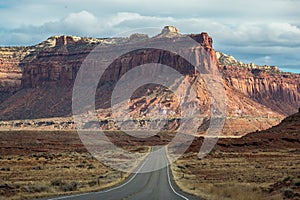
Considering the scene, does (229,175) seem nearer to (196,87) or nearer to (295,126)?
(295,126)

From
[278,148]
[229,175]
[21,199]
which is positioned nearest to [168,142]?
[278,148]

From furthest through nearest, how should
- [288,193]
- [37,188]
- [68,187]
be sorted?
[68,187], [37,188], [288,193]

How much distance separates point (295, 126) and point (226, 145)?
58.3 feet

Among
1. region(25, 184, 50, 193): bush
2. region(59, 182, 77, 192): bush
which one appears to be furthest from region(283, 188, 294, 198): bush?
region(25, 184, 50, 193): bush

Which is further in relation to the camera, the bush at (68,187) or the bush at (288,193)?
the bush at (68,187)

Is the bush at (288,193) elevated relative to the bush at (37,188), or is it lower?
elevated

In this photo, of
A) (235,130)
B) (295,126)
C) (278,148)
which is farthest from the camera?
(235,130)

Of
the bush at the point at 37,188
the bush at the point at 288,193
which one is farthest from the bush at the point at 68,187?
the bush at the point at 288,193

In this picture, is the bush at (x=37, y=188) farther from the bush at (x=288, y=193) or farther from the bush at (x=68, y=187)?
the bush at (x=288, y=193)

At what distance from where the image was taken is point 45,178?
133 ft

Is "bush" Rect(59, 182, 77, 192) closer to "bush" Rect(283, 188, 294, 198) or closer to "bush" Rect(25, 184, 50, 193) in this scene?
"bush" Rect(25, 184, 50, 193)

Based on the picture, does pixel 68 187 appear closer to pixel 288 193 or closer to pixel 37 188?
pixel 37 188

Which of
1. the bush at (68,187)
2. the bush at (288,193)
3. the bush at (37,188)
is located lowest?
the bush at (68,187)

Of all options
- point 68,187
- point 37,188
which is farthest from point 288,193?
point 37,188
